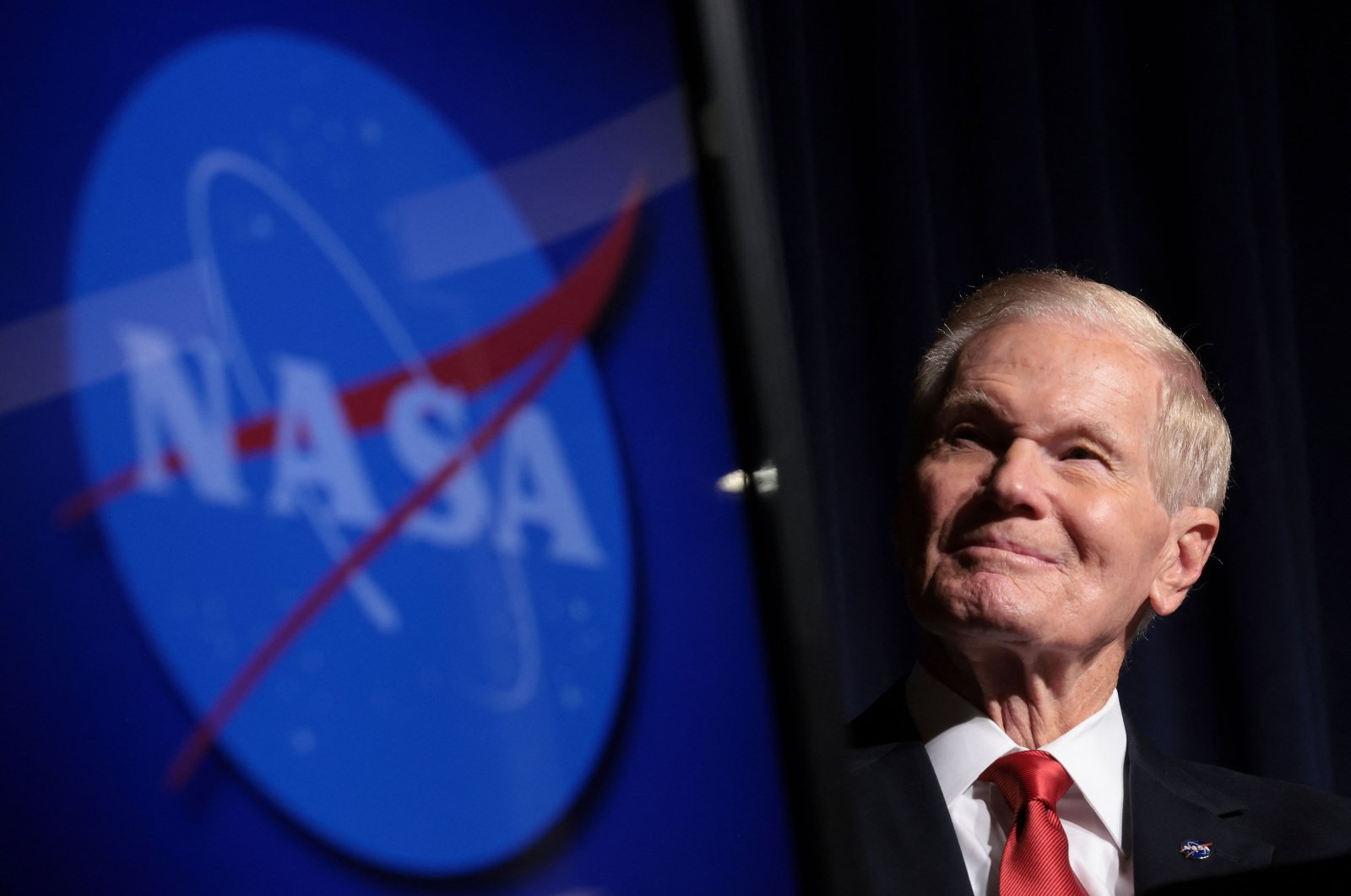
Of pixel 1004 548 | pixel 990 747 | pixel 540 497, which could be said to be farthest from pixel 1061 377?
→ pixel 540 497

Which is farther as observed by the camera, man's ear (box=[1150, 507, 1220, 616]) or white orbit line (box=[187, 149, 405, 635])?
man's ear (box=[1150, 507, 1220, 616])

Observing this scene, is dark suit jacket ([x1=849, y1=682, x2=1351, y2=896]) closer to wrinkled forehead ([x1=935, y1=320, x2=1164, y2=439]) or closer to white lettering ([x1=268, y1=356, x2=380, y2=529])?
wrinkled forehead ([x1=935, y1=320, x2=1164, y2=439])

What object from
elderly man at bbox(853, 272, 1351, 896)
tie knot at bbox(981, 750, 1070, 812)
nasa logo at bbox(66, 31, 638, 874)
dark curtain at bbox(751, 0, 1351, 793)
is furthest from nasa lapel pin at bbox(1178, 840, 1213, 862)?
nasa logo at bbox(66, 31, 638, 874)

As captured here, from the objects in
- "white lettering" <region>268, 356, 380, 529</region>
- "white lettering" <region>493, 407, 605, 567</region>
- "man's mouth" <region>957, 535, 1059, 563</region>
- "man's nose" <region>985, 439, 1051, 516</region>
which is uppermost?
"white lettering" <region>268, 356, 380, 529</region>

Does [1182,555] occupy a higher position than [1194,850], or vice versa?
[1182,555]

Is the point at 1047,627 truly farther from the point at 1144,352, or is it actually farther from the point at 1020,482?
the point at 1144,352

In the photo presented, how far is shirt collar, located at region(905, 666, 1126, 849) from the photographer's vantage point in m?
1.19

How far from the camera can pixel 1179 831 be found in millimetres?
1173

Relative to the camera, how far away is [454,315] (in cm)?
41

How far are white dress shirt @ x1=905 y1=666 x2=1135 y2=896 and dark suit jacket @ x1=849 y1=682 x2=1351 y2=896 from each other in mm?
20

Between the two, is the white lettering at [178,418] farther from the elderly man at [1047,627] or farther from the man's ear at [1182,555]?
the man's ear at [1182,555]

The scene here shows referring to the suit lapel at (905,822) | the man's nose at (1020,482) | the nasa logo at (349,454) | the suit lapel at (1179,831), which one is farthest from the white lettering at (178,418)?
the suit lapel at (1179,831)

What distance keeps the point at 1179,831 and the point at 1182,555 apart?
0.29 meters

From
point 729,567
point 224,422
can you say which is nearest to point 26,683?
point 224,422
